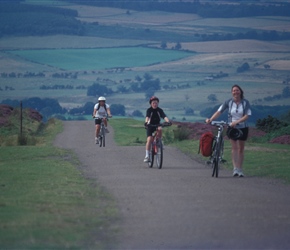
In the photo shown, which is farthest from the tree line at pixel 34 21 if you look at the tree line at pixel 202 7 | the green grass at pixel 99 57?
the tree line at pixel 202 7

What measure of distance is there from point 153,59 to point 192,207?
88.3m

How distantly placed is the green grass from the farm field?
0.11m

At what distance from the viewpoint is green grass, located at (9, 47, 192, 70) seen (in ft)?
320

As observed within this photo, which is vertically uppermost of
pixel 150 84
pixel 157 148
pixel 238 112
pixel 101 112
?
pixel 238 112

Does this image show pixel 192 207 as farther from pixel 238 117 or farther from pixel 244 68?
Answer: pixel 244 68

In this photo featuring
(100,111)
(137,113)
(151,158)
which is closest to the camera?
(151,158)

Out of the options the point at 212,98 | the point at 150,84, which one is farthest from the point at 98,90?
the point at 212,98

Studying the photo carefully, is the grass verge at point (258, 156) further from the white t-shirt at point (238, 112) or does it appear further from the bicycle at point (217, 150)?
the white t-shirt at point (238, 112)

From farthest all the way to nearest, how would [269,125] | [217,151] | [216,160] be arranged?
[269,125]
[217,151]
[216,160]

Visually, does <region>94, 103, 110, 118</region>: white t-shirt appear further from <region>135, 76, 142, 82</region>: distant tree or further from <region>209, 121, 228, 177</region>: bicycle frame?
<region>135, 76, 142, 82</region>: distant tree

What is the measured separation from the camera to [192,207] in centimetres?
1298

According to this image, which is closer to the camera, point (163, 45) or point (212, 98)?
point (212, 98)

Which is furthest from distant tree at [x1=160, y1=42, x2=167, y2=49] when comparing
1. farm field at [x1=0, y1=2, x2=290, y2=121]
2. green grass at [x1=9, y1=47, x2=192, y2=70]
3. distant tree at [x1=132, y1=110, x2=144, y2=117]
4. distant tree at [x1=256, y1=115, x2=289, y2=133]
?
distant tree at [x1=256, y1=115, x2=289, y2=133]

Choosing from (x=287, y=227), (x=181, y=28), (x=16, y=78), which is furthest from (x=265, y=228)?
(x=181, y=28)
